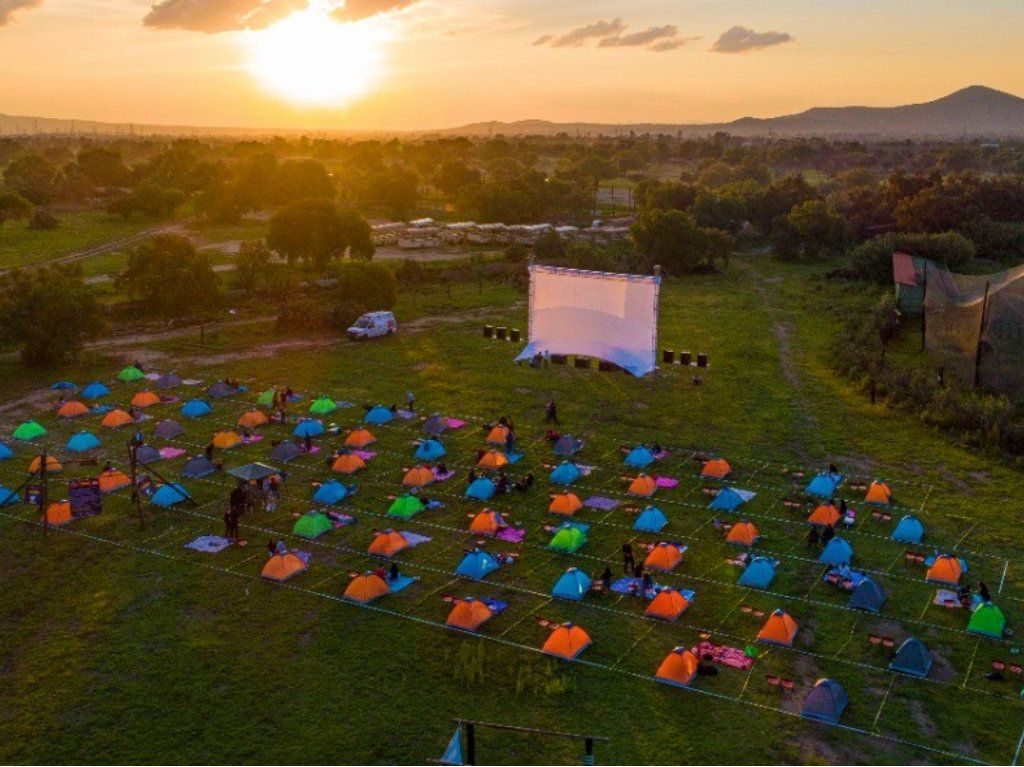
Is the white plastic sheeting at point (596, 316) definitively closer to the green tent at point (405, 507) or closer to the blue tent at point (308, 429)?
the blue tent at point (308, 429)

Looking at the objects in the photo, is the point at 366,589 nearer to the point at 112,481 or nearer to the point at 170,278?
the point at 112,481

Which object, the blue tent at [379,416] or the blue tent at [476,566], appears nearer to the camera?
the blue tent at [476,566]

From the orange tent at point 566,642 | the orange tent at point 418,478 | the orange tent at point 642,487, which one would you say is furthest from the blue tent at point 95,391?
the orange tent at point 566,642

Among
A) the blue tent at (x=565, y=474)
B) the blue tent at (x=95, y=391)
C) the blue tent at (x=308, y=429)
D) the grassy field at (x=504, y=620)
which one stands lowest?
the grassy field at (x=504, y=620)

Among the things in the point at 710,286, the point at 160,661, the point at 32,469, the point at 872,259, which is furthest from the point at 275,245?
the point at 160,661

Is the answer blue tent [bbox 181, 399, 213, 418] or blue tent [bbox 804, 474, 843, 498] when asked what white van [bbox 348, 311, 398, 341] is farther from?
blue tent [bbox 804, 474, 843, 498]

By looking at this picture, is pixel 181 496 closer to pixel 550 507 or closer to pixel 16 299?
pixel 550 507
